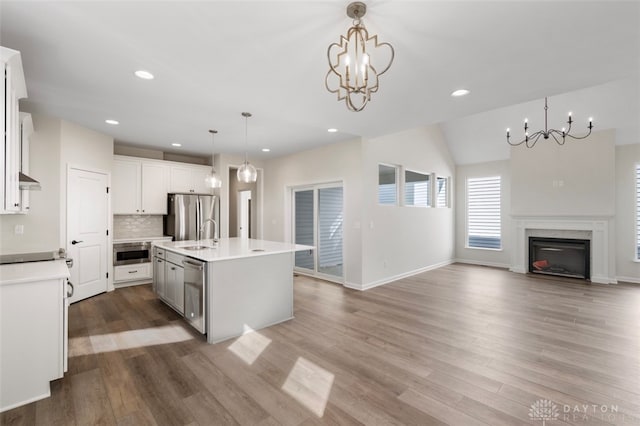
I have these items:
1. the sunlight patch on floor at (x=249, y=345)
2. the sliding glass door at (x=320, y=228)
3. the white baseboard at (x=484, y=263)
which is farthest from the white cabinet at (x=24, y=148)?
the white baseboard at (x=484, y=263)

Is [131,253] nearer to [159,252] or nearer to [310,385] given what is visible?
[159,252]

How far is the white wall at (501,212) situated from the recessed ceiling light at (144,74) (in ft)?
24.2

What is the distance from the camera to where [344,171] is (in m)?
5.30

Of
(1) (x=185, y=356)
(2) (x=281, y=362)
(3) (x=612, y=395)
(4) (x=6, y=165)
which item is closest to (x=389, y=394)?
(2) (x=281, y=362)

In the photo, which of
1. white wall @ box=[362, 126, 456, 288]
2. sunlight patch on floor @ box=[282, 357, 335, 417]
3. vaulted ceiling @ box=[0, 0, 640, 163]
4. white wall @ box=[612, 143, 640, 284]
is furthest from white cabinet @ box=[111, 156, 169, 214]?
white wall @ box=[612, 143, 640, 284]

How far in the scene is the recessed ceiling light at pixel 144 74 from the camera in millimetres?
2660

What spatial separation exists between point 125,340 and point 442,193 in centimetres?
711

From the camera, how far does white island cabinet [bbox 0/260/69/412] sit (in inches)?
77.8

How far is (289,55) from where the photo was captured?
234 cm

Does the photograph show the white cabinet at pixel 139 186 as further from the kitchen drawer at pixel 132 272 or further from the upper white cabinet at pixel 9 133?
the upper white cabinet at pixel 9 133

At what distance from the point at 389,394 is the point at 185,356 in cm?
189

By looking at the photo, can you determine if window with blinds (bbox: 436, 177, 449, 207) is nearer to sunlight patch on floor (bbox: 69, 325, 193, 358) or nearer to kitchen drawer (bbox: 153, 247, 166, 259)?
kitchen drawer (bbox: 153, 247, 166, 259)

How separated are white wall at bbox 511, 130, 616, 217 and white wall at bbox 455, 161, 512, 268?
0.44 meters

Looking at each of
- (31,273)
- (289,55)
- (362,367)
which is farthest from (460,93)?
(31,273)
